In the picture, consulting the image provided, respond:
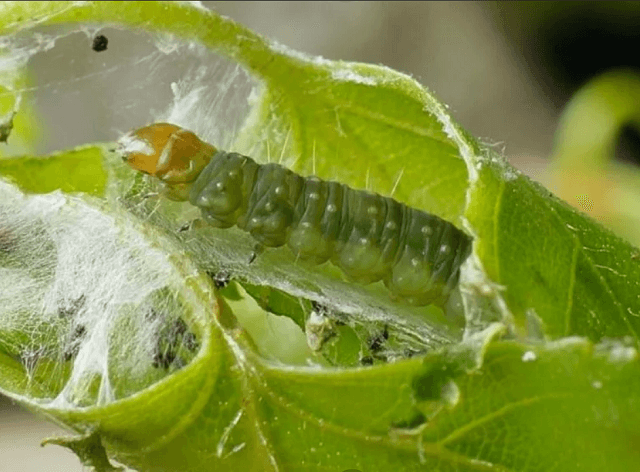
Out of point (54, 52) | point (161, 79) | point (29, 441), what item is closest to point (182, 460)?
point (161, 79)

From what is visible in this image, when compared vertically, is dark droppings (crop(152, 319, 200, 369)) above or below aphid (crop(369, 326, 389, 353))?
below

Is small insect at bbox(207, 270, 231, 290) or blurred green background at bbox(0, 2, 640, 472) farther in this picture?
blurred green background at bbox(0, 2, 640, 472)

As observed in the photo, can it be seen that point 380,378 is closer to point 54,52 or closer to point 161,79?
point 161,79

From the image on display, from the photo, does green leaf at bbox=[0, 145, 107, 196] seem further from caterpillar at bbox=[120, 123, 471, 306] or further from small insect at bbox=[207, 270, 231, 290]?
small insect at bbox=[207, 270, 231, 290]

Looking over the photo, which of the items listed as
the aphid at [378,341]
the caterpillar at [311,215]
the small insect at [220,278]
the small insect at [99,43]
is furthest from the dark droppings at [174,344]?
the small insect at [99,43]

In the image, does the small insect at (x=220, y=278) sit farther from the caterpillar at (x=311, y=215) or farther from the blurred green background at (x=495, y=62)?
the blurred green background at (x=495, y=62)

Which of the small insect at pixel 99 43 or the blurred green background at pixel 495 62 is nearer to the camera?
the small insect at pixel 99 43

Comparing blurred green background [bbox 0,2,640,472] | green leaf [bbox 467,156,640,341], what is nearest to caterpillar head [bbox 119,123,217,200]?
green leaf [bbox 467,156,640,341]
